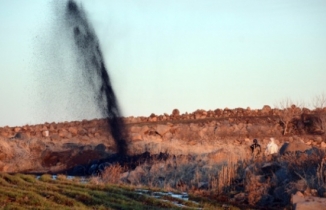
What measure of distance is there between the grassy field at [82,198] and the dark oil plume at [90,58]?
36.8 ft

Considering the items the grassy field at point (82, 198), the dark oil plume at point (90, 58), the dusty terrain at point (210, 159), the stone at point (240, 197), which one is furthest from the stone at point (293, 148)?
the dark oil plume at point (90, 58)

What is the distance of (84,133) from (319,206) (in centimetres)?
3751

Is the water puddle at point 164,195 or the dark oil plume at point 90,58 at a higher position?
the dark oil plume at point 90,58

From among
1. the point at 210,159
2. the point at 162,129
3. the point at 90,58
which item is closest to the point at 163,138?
the point at 162,129

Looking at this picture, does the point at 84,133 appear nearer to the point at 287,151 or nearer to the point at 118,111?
the point at 118,111

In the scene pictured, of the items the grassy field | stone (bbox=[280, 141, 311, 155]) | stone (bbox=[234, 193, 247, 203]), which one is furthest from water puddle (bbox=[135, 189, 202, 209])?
stone (bbox=[280, 141, 311, 155])

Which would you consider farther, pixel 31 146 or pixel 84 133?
pixel 84 133

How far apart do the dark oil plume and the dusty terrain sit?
213 cm

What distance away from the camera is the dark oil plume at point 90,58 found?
31.6 m

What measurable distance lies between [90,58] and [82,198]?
14.8m

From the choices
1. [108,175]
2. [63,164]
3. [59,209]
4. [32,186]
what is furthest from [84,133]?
[59,209]

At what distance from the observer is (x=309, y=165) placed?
22.4 metres

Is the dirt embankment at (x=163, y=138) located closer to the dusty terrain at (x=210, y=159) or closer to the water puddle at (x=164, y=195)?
the dusty terrain at (x=210, y=159)

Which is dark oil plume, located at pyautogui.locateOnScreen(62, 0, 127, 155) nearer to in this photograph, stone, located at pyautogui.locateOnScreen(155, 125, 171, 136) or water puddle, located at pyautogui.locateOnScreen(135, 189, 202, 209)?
water puddle, located at pyautogui.locateOnScreen(135, 189, 202, 209)
